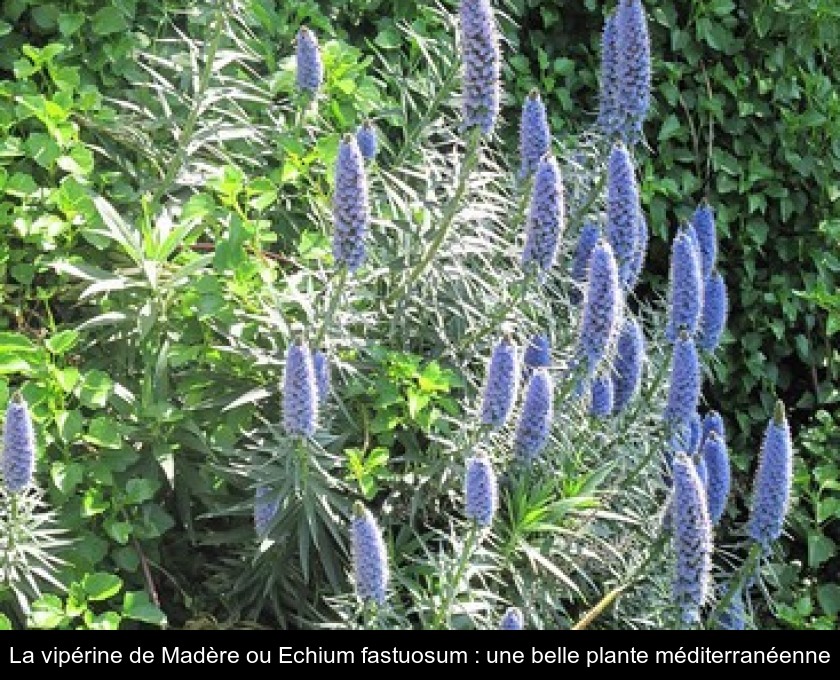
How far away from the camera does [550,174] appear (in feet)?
11.8

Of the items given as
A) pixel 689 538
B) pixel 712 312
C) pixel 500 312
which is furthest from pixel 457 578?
pixel 712 312

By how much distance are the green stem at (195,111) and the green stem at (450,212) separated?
2.18 ft

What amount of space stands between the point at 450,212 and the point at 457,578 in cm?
89

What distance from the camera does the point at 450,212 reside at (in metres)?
3.74

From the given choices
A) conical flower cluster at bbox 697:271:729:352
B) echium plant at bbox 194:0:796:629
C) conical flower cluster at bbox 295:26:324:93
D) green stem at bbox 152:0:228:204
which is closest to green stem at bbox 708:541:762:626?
echium plant at bbox 194:0:796:629

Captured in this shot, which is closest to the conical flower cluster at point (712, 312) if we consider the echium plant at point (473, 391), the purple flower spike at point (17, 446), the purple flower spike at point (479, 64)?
the echium plant at point (473, 391)

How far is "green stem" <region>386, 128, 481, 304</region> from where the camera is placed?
3688 mm

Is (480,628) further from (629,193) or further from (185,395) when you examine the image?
(629,193)

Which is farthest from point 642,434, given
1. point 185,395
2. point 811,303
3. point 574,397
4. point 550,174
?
point 811,303

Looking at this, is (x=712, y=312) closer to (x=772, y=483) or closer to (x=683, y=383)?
(x=683, y=383)

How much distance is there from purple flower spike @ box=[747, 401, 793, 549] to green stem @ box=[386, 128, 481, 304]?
89cm

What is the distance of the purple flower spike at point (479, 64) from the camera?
3512 millimetres

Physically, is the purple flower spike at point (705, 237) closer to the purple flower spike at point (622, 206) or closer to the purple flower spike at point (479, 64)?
the purple flower spike at point (622, 206)
